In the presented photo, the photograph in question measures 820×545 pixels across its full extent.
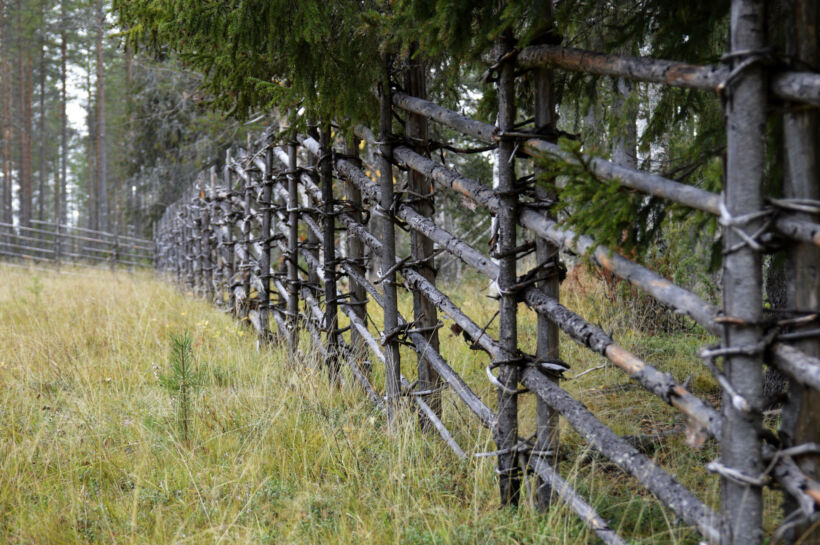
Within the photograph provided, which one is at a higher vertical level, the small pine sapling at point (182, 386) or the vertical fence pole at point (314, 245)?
the vertical fence pole at point (314, 245)

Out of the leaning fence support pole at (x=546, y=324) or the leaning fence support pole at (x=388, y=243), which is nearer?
the leaning fence support pole at (x=546, y=324)

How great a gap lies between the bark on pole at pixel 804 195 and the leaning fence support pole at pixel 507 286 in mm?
1030

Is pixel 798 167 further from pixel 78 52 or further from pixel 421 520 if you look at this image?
pixel 78 52

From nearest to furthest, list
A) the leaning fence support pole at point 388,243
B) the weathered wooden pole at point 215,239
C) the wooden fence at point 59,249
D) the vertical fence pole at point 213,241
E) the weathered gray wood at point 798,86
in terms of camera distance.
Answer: the weathered gray wood at point 798,86
the leaning fence support pole at point 388,243
the weathered wooden pole at point 215,239
the vertical fence pole at point 213,241
the wooden fence at point 59,249

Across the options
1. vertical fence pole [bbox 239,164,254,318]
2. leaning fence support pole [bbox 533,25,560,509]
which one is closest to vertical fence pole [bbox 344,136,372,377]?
leaning fence support pole [bbox 533,25,560,509]

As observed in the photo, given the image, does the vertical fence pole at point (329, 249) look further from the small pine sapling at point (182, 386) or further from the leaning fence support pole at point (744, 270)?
the leaning fence support pole at point (744, 270)

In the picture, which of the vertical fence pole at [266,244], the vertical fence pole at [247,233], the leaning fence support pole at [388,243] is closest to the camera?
the leaning fence support pole at [388,243]

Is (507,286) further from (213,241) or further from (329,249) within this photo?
(213,241)

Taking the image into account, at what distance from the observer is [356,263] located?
14.3 feet

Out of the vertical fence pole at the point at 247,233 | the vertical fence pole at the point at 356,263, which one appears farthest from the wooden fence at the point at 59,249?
the vertical fence pole at the point at 356,263

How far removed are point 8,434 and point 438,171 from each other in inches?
111

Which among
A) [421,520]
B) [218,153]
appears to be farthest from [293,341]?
[218,153]

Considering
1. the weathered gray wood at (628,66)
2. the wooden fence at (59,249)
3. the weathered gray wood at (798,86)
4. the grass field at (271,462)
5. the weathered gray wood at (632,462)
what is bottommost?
the wooden fence at (59,249)

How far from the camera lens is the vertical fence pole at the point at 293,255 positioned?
5234 millimetres
